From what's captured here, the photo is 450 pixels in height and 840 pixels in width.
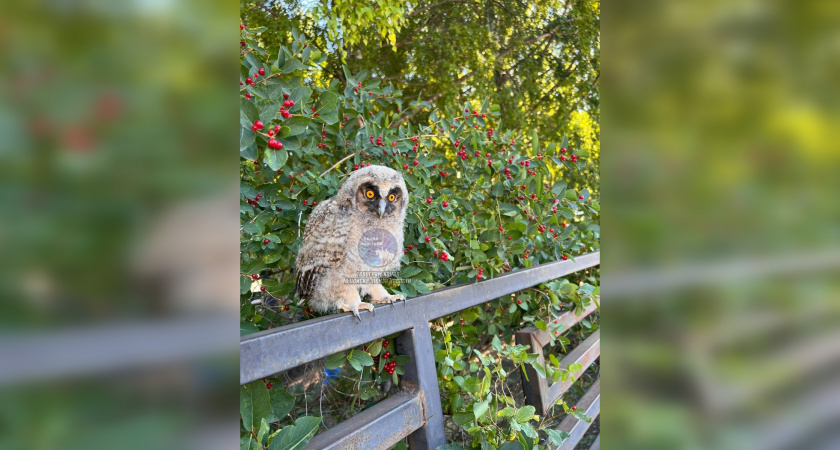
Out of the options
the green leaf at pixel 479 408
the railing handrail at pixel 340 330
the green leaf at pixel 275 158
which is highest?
the green leaf at pixel 275 158

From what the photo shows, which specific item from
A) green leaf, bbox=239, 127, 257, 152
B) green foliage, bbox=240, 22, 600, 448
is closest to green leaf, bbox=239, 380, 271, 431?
green foliage, bbox=240, 22, 600, 448

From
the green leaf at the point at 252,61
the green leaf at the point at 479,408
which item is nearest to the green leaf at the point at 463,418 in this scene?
the green leaf at the point at 479,408

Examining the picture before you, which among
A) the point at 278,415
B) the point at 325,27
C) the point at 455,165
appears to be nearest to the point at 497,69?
the point at 325,27

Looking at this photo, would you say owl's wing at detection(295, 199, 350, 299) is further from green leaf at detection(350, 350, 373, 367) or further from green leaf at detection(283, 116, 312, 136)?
green leaf at detection(283, 116, 312, 136)

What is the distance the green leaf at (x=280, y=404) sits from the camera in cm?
106

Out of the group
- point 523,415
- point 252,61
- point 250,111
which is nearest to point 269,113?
point 250,111

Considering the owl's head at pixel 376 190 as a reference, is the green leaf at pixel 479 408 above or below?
below

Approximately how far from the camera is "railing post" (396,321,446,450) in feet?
4.36
